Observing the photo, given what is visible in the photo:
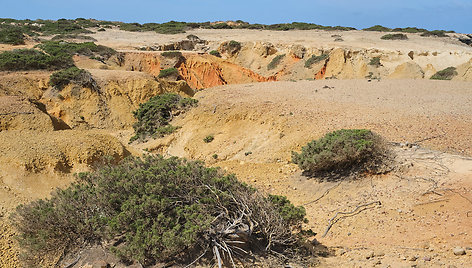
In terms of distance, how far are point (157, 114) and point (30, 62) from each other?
312 inches

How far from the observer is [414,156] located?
8.95 metres

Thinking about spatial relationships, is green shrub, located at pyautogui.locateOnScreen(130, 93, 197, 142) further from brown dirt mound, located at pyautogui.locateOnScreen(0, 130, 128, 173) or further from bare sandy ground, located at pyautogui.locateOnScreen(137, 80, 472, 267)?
brown dirt mound, located at pyautogui.locateOnScreen(0, 130, 128, 173)

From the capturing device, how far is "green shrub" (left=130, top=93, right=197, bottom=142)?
16000mm

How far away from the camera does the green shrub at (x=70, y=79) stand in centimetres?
1808

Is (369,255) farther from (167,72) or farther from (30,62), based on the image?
(167,72)

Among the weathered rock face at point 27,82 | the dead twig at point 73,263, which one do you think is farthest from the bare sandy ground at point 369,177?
the weathered rock face at point 27,82

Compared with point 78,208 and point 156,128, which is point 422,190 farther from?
point 156,128

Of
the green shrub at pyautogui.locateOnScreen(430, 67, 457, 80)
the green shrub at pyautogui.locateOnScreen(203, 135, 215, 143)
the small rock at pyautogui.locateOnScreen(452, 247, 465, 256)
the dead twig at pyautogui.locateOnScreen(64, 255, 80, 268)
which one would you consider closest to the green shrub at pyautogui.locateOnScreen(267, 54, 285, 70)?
the green shrub at pyautogui.locateOnScreen(430, 67, 457, 80)

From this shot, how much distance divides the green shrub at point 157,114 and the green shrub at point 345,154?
7470mm

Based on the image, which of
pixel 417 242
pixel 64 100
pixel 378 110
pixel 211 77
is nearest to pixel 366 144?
pixel 417 242

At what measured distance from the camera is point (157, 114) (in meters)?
16.2

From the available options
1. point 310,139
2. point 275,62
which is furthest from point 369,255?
point 275,62

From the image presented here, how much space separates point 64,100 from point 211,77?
1274 centimetres

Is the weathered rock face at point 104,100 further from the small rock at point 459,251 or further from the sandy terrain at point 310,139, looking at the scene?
the small rock at point 459,251
